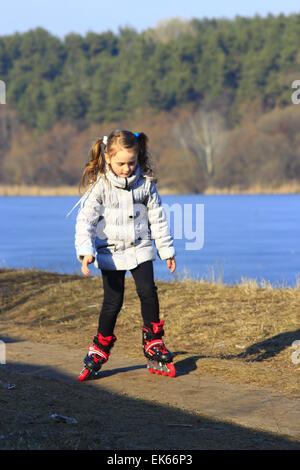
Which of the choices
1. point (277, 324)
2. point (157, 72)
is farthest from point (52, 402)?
point (157, 72)

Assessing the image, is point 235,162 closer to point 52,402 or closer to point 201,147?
point 201,147

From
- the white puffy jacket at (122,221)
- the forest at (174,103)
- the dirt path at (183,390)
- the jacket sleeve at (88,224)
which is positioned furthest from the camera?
the forest at (174,103)

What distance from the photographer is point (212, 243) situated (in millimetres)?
25422

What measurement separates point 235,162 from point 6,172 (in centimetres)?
2421

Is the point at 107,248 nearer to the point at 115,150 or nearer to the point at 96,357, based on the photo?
the point at 115,150

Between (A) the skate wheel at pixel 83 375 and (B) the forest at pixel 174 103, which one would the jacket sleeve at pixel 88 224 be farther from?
(B) the forest at pixel 174 103

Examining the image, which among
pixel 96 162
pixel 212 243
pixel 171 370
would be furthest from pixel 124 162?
pixel 212 243

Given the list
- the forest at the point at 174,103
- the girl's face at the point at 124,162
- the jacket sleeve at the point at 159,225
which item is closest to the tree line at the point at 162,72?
the forest at the point at 174,103

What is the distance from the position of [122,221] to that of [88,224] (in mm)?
260

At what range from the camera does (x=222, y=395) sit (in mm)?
5266

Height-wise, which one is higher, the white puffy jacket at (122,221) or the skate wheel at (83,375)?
the white puffy jacket at (122,221)

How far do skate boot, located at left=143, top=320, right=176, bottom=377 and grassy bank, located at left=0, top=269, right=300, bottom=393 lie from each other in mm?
320

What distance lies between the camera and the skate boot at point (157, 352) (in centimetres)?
573

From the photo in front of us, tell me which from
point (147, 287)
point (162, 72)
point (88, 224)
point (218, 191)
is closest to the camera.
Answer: point (88, 224)
